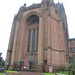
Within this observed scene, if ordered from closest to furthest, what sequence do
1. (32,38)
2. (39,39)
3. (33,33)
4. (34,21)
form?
(39,39)
(32,38)
(33,33)
(34,21)

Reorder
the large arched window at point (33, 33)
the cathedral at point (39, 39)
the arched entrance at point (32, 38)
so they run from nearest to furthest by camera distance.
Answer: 1. the cathedral at point (39, 39)
2. the arched entrance at point (32, 38)
3. the large arched window at point (33, 33)

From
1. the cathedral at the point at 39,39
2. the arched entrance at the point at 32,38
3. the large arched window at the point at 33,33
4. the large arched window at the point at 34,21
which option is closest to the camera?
the cathedral at the point at 39,39

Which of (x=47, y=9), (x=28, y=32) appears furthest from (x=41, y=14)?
(x=28, y=32)

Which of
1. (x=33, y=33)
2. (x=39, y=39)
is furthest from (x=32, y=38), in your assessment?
(x=39, y=39)

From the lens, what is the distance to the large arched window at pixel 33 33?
28897 millimetres

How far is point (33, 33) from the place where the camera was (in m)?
31.0

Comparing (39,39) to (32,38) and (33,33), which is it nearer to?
(32,38)

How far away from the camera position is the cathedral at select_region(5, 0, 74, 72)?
2341 centimetres

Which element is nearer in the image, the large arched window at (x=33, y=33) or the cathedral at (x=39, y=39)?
the cathedral at (x=39, y=39)

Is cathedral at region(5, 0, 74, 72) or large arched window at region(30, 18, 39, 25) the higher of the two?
large arched window at region(30, 18, 39, 25)

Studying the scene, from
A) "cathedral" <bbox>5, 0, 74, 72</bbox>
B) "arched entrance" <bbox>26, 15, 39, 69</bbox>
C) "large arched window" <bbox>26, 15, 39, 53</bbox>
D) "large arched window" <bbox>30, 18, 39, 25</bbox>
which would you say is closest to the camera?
"cathedral" <bbox>5, 0, 74, 72</bbox>

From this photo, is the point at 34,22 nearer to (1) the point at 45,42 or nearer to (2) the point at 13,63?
(1) the point at 45,42

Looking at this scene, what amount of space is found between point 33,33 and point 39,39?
6416 mm

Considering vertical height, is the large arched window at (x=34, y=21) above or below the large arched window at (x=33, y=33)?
above
